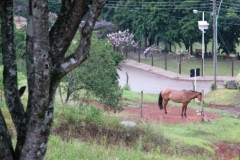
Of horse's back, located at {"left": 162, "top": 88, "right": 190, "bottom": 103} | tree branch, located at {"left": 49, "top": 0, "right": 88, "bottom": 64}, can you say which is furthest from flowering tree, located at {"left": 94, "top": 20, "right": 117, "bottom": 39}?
tree branch, located at {"left": 49, "top": 0, "right": 88, "bottom": 64}

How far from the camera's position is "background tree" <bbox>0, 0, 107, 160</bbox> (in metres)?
4.78

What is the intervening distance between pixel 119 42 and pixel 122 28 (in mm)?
9231

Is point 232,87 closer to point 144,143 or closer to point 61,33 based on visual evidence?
point 144,143

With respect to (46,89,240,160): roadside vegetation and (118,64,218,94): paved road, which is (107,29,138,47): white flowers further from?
(46,89,240,160): roadside vegetation

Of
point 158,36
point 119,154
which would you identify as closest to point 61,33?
point 119,154

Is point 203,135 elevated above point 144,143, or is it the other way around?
point 144,143

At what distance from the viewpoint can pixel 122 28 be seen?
57.1 meters

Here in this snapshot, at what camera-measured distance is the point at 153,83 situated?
38.1m

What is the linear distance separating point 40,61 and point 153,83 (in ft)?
110

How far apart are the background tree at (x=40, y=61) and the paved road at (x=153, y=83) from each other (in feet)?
95.3

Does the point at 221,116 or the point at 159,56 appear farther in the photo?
the point at 159,56

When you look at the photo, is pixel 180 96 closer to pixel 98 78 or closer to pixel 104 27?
pixel 98 78

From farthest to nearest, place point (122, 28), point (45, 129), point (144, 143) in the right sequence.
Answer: point (122, 28)
point (144, 143)
point (45, 129)

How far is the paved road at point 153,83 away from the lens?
116 feet
